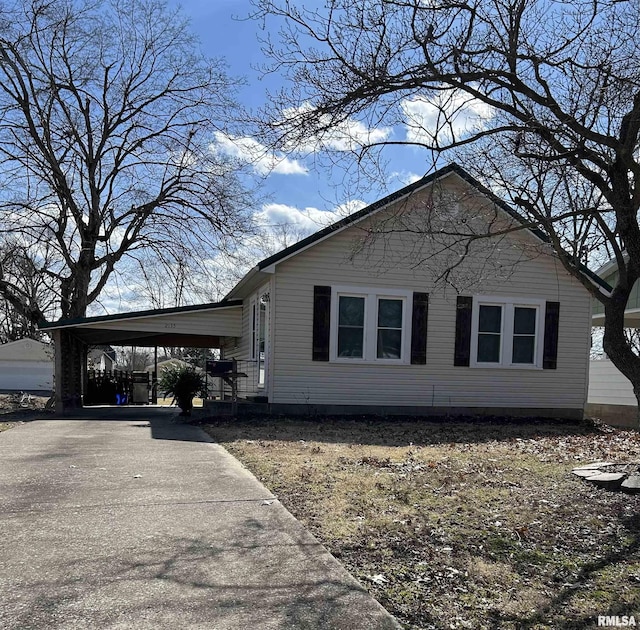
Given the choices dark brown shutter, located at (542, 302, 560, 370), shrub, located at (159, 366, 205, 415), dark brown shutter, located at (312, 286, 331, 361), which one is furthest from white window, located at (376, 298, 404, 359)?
shrub, located at (159, 366, 205, 415)

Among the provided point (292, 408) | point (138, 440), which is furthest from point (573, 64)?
point (292, 408)

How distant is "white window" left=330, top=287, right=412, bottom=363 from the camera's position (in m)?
13.0

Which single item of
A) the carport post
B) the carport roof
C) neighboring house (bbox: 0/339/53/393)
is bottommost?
neighboring house (bbox: 0/339/53/393)

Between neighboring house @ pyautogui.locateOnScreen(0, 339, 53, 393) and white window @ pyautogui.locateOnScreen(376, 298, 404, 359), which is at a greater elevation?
white window @ pyautogui.locateOnScreen(376, 298, 404, 359)

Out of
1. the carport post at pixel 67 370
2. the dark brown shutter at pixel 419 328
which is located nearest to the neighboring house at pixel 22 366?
the carport post at pixel 67 370

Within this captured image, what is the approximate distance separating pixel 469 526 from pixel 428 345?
905cm

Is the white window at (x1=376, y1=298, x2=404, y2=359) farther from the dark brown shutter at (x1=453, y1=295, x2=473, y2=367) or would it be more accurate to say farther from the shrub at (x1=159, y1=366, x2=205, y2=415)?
the shrub at (x1=159, y1=366, x2=205, y2=415)

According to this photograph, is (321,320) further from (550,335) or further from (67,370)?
(67,370)

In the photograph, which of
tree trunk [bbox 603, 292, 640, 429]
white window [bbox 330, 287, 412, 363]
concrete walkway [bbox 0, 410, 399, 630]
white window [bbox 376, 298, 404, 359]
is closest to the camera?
concrete walkway [bbox 0, 410, 399, 630]

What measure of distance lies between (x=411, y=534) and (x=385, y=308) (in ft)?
30.2

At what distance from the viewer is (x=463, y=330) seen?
13602 mm

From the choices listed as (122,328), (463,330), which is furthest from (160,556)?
(122,328)

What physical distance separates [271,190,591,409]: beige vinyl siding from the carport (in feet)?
11.0

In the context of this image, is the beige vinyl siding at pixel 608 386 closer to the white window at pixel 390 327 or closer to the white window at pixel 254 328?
the white window at pixel 390 327
